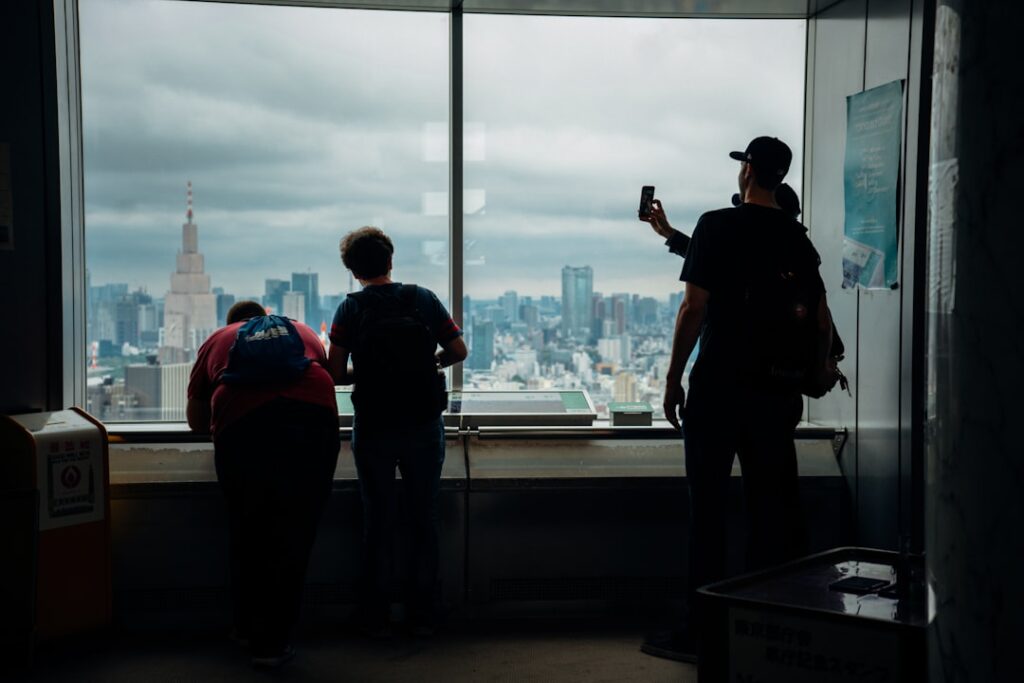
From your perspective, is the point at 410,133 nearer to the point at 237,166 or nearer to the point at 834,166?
the point at 237,166

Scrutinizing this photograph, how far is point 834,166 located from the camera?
4.50 metres

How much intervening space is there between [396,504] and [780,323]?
1.56m

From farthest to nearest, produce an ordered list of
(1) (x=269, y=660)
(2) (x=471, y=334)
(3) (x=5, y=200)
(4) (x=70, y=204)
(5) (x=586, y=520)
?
(2) (x=471, y=334), (4) (x=70, y=204), (5) (x=586, y=520), (3) (x=5, y=200), (1) (x=269, y=660)

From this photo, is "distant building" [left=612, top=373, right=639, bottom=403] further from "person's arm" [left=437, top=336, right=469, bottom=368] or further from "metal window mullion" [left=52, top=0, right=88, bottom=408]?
"metal window mullion" [left=52, top=0, right=88, bottom=408]

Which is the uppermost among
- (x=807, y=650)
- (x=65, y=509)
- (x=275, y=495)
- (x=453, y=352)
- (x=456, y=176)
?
(x=456, y=176)

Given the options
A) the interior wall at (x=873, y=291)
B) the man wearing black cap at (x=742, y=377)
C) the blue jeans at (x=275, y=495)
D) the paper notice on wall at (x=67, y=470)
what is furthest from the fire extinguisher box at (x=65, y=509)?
the interior wall at (x=873, y=291)

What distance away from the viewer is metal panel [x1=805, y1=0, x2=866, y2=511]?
14.1 feet

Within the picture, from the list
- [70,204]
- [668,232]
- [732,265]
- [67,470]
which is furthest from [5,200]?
[732,265]

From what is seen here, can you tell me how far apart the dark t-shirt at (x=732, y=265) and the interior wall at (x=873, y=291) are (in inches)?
28.5

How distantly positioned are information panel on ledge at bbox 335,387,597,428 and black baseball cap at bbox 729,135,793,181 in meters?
1.47

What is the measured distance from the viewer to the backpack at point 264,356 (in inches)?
138

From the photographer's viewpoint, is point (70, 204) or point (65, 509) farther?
point (70, 204)

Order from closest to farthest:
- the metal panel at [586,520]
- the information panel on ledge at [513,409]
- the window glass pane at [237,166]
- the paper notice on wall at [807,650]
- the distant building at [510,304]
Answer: the paper notice on wall at [807,650] < the metal panel at [586,520] < the information panel on ledge at [513,409] < the window glass pane at [237,166] < the distant building at [510,304]

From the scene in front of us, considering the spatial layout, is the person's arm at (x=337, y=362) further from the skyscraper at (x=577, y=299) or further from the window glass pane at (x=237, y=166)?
the skyscraper at (x=577, y=299)
